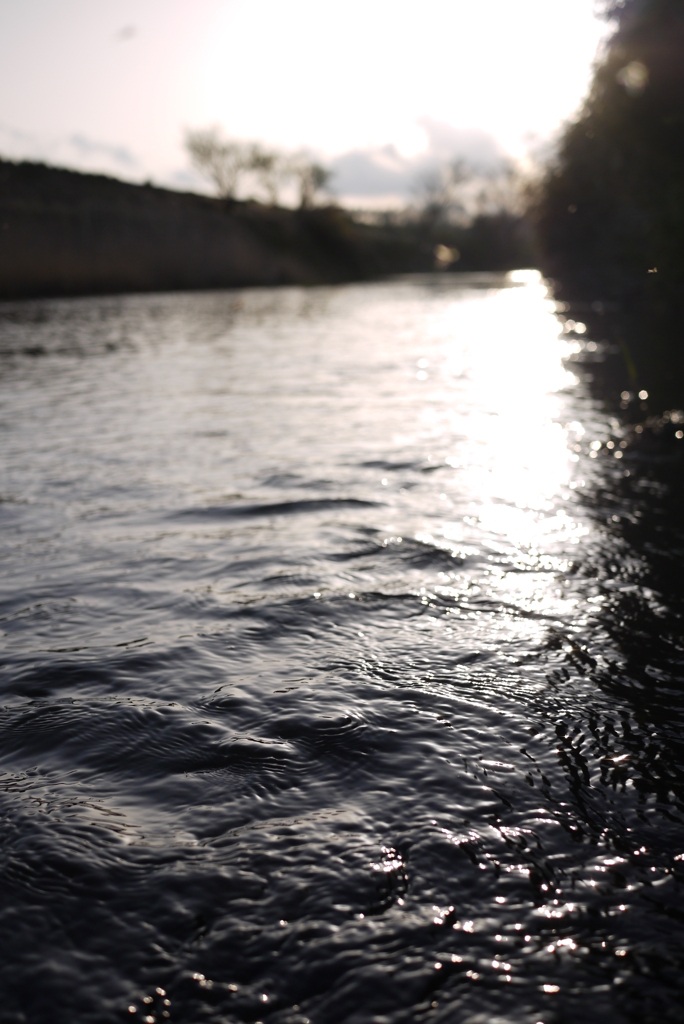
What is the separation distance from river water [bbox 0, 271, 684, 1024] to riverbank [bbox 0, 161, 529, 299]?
42.2 m

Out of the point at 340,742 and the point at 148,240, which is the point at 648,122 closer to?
the point at 340,742

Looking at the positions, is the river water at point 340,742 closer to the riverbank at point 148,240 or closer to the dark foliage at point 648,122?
the dark foliage at point 648,122

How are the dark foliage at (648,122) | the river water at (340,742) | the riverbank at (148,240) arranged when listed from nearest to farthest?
the river water at (340,742) < the dark foliage at (648,122) < the riverbank at (148,240)

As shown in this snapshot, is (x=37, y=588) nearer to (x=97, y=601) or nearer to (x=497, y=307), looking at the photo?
(x=97, y=601)

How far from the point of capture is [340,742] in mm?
4129

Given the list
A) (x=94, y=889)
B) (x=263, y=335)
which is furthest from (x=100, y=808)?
(x=263, y=335)

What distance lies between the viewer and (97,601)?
5992 mm

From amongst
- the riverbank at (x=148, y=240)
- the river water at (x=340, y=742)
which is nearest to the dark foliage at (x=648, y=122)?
the river water at (x=340, y=742)

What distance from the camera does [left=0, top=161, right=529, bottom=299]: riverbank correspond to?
50.7 meters

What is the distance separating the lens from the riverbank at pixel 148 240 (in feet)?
166

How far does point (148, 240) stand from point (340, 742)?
208ft

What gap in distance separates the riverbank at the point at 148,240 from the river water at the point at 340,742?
4220 centimetres

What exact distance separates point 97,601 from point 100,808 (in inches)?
101

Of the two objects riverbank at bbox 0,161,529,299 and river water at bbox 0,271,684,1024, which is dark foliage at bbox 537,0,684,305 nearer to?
river water at bbox 0,271,684,1024
